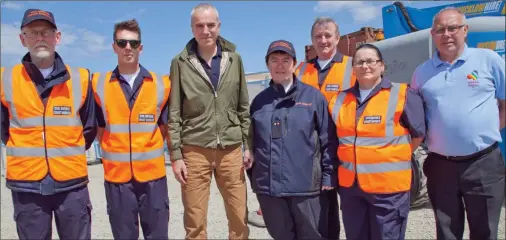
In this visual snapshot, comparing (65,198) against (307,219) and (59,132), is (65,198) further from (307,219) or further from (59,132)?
(307,219)

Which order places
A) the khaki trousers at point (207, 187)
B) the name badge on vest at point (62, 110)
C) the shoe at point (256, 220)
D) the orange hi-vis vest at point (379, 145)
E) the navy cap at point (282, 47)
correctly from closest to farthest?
the orange hi-vis vest at point (379, 145), the name badge on vest at point (62, 110), the navy cap at point (282, 47), the khaki trousers at point (207, 187), the shoe at point (256, 220)

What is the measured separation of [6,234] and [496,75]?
20.0ft

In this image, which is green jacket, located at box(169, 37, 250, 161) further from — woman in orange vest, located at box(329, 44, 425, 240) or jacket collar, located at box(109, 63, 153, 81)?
woman in orange vest, located at box(329, 44, 425, 240)

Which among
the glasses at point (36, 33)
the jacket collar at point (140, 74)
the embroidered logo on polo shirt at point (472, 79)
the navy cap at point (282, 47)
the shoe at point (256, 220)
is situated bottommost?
the shoe at point (256, 220)

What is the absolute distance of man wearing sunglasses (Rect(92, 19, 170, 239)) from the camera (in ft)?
10.9

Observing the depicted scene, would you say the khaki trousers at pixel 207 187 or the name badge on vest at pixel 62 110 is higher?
the name badge on vest at pixel 62 110

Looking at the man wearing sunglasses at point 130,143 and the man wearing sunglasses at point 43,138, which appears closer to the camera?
the man wearing sunglasses at point 43,138

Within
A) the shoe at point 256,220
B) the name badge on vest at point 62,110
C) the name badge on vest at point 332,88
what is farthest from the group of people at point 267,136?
the shoe at point 256,220

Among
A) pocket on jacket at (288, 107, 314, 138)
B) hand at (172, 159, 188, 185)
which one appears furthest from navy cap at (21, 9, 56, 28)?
pocket on jacket at (288, 107, 314, 138)

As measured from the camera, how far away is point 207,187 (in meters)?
3.64

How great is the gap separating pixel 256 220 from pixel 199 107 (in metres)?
2.52

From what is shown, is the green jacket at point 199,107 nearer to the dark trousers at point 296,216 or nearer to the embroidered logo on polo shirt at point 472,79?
the dark trousers at point 296,216

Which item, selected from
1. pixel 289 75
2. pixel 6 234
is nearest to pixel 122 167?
pixel 289 75

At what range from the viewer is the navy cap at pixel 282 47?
328cm
